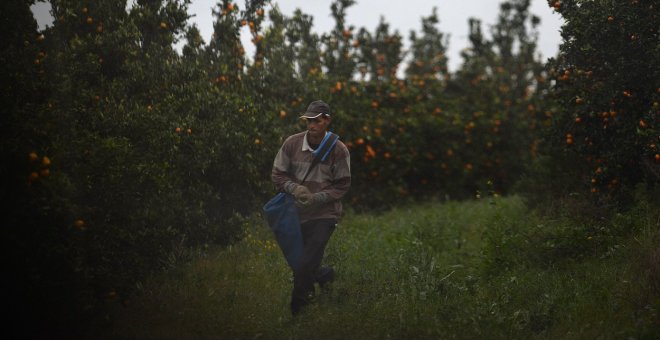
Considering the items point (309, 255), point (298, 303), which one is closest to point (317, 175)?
point (309, 255)

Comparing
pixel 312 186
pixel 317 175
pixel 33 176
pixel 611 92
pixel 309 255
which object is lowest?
pixel 309 255

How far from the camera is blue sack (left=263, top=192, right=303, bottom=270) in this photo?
7.30 metres

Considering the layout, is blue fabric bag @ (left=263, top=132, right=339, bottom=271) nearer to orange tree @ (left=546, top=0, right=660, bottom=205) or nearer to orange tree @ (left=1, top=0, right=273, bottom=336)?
orange tree @ (left=1, top=0, right=273, bottom=336)

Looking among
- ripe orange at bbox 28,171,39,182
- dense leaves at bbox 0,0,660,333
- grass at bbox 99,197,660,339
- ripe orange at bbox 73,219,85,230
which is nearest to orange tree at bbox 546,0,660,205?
dense leaves at bbox 0,0,660,333

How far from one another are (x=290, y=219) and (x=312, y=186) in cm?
43

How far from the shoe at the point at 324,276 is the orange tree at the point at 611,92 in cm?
438

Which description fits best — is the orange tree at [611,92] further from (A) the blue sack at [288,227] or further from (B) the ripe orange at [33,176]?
(B) the ripe orange at [33,176]

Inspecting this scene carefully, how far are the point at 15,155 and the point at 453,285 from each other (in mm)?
5079

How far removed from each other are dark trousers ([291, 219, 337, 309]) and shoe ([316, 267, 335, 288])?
40 cm

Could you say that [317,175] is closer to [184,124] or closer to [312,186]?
[312,186]

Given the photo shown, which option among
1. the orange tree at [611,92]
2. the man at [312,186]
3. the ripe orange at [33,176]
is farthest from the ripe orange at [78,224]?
the orange tree at [611,92]

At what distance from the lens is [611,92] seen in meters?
9.86

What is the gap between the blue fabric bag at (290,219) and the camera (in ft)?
24.0

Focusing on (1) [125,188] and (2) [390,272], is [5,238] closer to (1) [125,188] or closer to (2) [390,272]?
(1) [125,188]
